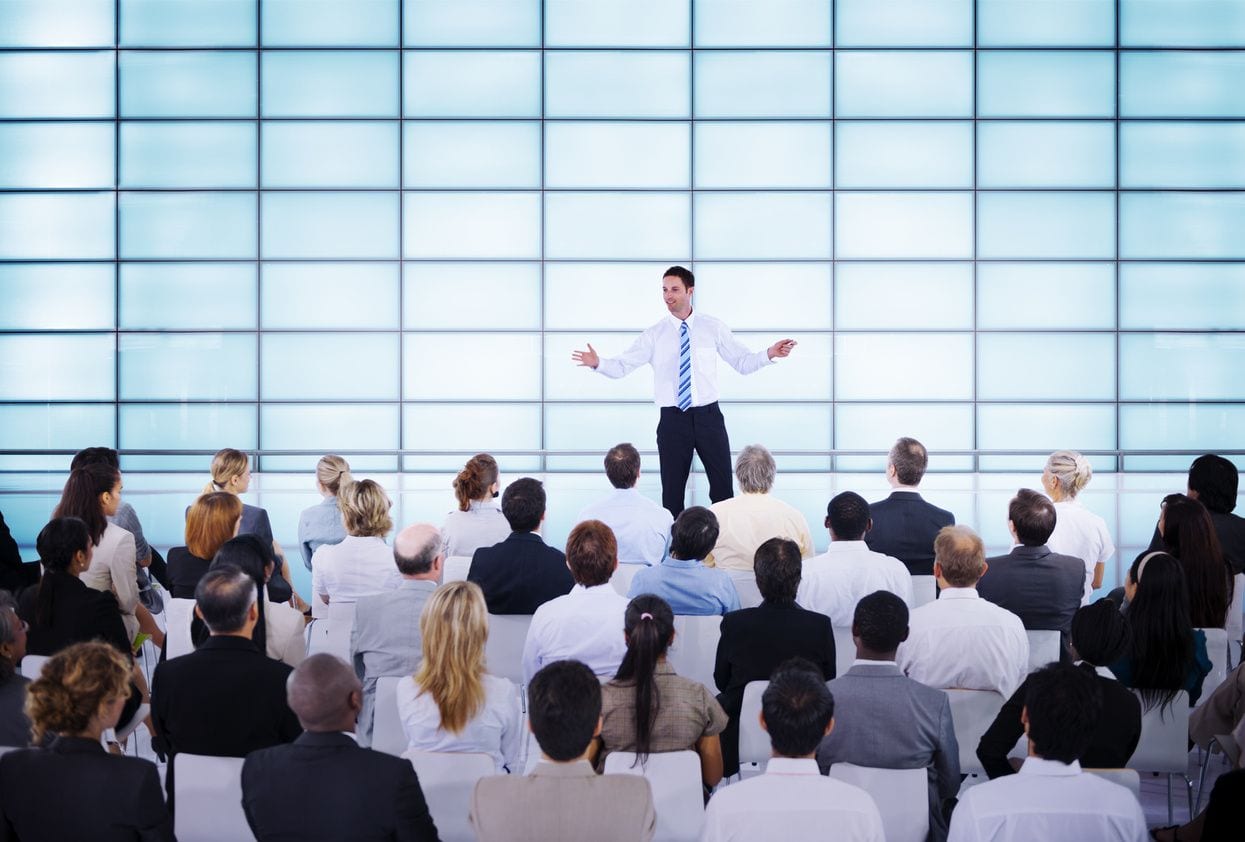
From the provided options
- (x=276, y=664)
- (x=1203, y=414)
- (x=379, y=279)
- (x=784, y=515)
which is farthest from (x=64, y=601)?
(x=1203, y=414)

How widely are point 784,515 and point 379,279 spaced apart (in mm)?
9174

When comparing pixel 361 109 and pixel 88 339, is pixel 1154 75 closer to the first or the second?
pixel 361 109

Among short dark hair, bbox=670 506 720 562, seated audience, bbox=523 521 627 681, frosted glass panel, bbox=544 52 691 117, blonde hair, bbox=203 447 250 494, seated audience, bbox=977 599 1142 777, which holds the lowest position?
seated audience, bbox=977 599 1142 777

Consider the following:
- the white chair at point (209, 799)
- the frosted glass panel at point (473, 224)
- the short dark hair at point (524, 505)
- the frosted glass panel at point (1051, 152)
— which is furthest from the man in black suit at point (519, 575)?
the frosted glass panel at point (1051, 152)

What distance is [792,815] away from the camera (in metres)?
2.84

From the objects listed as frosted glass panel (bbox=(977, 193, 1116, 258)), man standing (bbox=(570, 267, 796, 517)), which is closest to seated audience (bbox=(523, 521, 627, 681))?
man standing (bbox=(570, 267, 796, 517))

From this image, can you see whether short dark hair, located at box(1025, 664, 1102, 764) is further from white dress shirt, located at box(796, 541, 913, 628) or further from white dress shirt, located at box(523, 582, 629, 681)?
white dress shirt, located at box(796, 541, 913, 628)

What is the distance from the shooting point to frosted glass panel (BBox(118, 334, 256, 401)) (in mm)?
14070

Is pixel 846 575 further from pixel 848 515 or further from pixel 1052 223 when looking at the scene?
pixel 1052 223

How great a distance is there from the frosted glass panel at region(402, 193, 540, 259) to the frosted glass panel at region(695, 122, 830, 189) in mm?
2036

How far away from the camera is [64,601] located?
4.59 m

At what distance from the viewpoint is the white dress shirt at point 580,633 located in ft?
14.5

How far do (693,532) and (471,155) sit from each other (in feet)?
32.6

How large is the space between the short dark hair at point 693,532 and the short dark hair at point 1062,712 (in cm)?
197
